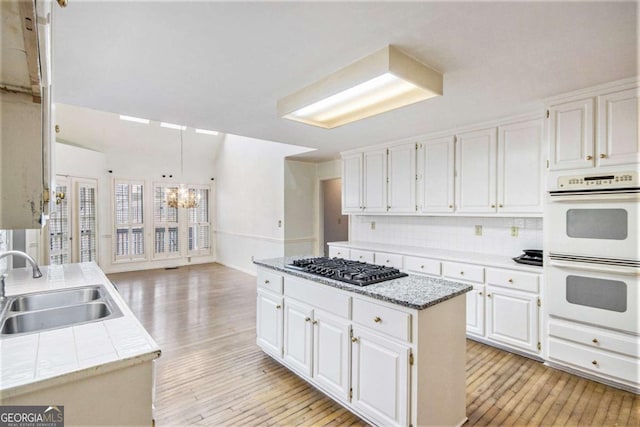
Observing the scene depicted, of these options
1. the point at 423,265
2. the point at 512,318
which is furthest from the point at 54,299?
the point at 512,318

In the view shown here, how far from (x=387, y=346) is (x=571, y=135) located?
241 centimetres

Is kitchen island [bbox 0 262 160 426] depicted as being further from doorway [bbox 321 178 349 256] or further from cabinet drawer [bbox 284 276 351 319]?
doorway [bbox 321 178 349 256]

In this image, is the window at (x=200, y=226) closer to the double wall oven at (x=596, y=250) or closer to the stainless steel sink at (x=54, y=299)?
the stainless steel sink at (x=54, y=299)

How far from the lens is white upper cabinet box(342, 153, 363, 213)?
4804mm

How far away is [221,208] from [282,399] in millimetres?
6621

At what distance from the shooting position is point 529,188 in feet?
10.2

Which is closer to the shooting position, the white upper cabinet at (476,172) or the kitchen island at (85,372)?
the kitchen island at (85,372)

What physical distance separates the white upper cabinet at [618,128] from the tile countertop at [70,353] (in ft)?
11.0

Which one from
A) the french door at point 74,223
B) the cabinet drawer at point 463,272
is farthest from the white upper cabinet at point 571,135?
the french door at point 74,223

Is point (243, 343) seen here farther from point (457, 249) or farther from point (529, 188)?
point (529, 188)

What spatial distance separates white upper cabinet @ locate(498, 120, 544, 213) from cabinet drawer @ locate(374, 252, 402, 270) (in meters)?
1.29

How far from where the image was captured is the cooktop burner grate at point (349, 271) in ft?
6.98

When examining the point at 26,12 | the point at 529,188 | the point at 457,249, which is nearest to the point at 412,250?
the point at 457,249

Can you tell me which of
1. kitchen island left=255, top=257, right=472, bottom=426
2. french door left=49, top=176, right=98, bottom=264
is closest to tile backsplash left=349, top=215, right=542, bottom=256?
kitchen island left=255, top=257, right=472, bottom=426
